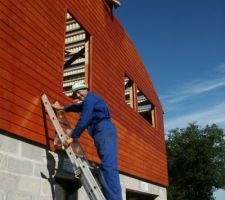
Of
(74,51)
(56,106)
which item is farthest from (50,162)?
(74,51)

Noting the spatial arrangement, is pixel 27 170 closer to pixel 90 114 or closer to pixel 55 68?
pixel 90 114

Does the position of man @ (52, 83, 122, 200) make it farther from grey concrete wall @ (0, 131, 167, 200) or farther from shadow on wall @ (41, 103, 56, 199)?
shadow on wall @ (41, 103, 56, 199)

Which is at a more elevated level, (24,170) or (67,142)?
(67,142)

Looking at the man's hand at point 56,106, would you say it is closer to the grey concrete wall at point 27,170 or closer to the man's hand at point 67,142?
the grey concrete wall at point 27,170

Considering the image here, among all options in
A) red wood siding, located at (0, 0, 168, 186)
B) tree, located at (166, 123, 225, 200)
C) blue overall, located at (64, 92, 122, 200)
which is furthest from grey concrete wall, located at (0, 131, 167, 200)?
tree, located at (166, 123, 225, 200)

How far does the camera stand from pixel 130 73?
1276 centimetres

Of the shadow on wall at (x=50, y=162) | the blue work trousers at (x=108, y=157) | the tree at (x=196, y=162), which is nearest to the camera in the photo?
the blue work trousers at (x=108, y=157)

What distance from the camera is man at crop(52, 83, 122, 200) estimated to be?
4977mm

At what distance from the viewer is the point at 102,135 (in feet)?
17.5

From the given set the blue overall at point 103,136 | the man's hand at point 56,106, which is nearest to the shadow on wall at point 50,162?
the man's hand at point 56,106

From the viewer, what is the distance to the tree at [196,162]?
129ft

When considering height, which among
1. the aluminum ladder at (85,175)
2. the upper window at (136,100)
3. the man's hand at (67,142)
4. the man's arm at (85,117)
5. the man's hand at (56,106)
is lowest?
the aluminum ladder at (85,175)

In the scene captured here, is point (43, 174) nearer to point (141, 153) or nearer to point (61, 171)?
point (61, 171)

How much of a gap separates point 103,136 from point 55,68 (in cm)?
251
